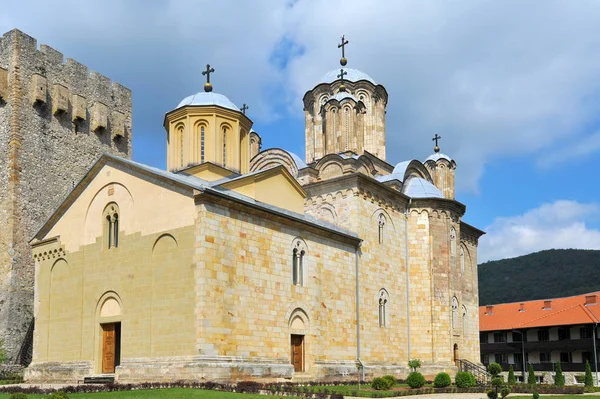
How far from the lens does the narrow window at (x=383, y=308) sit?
25406mm

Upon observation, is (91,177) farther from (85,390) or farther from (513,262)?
(513,262)

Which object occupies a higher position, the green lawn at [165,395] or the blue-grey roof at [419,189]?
the blue-grey roof at [419,189]

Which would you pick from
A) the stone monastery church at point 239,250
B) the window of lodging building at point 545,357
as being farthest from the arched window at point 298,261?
the window of lodging building at point 545,357

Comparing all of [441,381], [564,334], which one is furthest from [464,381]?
[564,334]

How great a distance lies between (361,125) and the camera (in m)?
28.9

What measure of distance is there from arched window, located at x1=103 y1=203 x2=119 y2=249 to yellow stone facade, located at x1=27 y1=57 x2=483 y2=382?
0.13ft

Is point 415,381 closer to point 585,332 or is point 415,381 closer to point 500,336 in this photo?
point 585,332

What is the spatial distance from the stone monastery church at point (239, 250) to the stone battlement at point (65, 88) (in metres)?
0.09

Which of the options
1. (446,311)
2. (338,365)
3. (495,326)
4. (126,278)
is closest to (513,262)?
(495,326)

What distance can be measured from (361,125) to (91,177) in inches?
493

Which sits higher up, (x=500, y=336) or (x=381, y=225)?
(x=381, y=225)

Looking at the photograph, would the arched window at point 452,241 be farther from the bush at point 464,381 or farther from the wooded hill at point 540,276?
the wooded hill at point 540,276

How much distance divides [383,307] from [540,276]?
63776 millimetres

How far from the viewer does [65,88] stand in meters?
30.3
